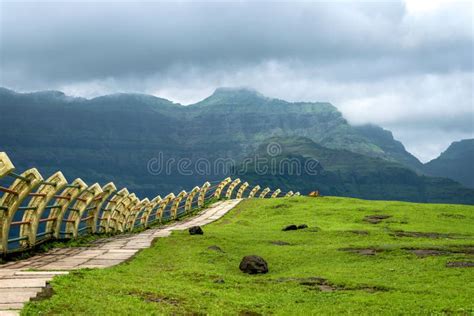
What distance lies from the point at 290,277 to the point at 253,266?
4.10ft

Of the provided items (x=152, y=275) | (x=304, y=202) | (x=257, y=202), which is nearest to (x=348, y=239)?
(x=152, y=275)

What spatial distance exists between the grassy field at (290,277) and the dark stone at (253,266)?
34cm

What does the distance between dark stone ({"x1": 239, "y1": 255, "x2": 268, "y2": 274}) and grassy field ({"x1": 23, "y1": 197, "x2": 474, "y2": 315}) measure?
1.13ft

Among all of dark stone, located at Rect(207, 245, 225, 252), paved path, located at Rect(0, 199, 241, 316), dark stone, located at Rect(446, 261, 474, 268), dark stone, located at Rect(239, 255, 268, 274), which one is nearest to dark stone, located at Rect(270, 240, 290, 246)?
dark stone, located at Rect(207, 245, 225, 252)

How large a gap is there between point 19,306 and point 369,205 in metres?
26.2

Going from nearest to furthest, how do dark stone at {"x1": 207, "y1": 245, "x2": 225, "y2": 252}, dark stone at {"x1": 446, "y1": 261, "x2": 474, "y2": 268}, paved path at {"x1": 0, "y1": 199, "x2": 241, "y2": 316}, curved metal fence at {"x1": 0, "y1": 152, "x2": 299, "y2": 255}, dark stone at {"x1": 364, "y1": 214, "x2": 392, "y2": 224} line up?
1. paved path at {"x1": 0, "y1": 199, "x2": 241, "y2": 316}
2. dark stone at {"x1": 446, "y1": 261, "x2": 474, "y2": 268}
3. curved metal fence at {"x1": 0, "y1": 152, "x2": 299, "y2": 255}
4. dark stone at {"x1": 207, "y1": 245, "x2": 225, "y2": 252}
5. dark stone at {"x1": 364, "y1": 214, "x2": 392, "y2": 224}

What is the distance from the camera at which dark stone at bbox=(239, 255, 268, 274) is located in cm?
1405

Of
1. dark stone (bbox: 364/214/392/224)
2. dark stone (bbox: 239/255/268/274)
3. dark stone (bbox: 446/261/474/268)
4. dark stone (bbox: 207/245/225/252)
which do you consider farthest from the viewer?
dark stone (bbox: 364/214/392/224)

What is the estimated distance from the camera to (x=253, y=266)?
46.1 ft

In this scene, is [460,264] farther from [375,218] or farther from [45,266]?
[375,218]

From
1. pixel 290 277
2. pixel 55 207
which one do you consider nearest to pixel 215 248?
pixel 290 277

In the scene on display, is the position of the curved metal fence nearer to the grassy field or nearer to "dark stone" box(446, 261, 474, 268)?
the grassy field

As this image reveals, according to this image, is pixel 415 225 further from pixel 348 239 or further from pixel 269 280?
pixel 269 280

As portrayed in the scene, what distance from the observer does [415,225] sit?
24.6m
